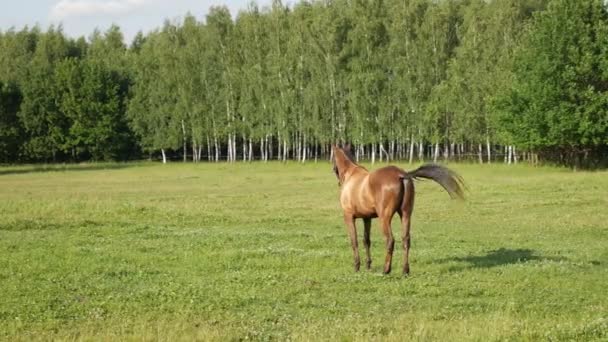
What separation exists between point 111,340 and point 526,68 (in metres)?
60.2

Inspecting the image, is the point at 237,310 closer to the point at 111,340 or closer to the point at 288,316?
the point at 288,316

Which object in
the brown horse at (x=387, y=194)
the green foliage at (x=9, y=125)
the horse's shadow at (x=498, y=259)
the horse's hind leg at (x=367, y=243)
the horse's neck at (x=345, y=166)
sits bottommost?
the horse's shadow at (x=498, y=259)

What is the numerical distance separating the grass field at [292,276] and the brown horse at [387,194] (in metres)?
0.93

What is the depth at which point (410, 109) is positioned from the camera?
83750mm

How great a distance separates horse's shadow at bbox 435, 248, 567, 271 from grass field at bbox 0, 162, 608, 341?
7cm

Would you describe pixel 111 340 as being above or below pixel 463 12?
below

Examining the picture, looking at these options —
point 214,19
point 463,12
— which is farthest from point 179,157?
point 463,12

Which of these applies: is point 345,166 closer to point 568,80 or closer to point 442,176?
point 442,176

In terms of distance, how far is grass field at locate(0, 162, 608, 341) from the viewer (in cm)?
1041

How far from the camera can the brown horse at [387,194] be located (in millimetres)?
15195

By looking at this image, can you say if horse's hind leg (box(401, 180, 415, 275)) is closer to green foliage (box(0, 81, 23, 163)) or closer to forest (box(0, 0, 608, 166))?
forest (box(0, 0, 608, 166))

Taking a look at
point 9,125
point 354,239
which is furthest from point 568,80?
point 9,125

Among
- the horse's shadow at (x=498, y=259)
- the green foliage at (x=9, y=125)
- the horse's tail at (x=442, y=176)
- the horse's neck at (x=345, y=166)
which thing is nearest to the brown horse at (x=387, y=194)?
the horse's tail at (x=442, y=176)

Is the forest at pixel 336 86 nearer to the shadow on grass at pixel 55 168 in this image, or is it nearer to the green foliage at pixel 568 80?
the green foliage at pixel 568 80
